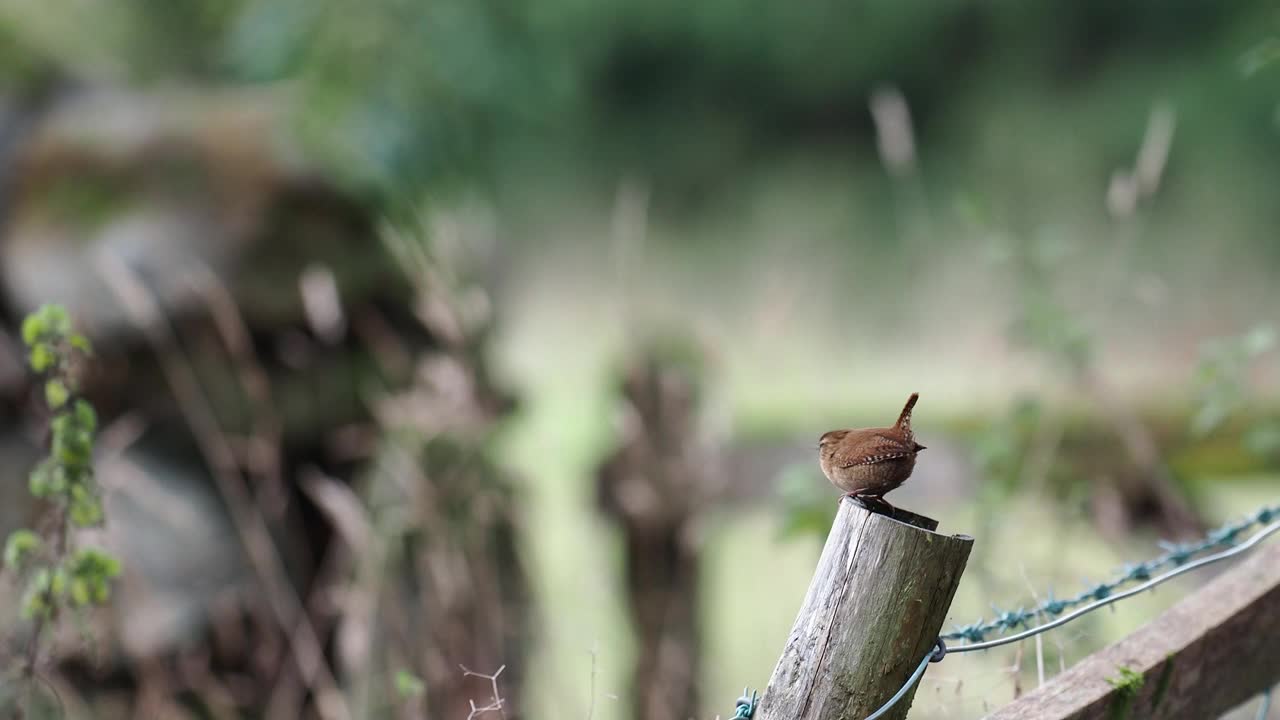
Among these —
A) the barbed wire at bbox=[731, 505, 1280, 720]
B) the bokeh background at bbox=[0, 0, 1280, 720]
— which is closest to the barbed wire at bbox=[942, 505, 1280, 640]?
the barbed wire at bbox=[731, 505, 1280, 720]

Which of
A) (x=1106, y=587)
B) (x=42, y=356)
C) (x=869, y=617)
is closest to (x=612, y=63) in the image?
(x=42, y=356)

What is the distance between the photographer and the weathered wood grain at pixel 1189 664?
884mm

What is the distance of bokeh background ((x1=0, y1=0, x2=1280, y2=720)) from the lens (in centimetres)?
231

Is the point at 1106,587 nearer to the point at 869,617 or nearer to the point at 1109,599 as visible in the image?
the point at 1109,599

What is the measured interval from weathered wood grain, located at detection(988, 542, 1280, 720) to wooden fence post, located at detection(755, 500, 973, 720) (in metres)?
0.10

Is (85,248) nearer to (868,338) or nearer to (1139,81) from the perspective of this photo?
(868,338)

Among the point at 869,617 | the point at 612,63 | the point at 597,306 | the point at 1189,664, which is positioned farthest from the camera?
the point at 597,306

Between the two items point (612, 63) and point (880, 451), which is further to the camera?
point (612, 63)

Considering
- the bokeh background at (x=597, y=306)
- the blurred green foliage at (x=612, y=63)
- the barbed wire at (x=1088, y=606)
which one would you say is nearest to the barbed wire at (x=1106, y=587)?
the barbed wire at (x=1088, y=606)

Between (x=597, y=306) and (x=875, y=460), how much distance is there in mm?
4289

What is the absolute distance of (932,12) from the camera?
13.9ft

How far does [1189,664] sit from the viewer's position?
962 millimetres

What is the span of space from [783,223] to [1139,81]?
147cm

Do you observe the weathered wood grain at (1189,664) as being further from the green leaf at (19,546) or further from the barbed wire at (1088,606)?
the green leaf at (19,546)
